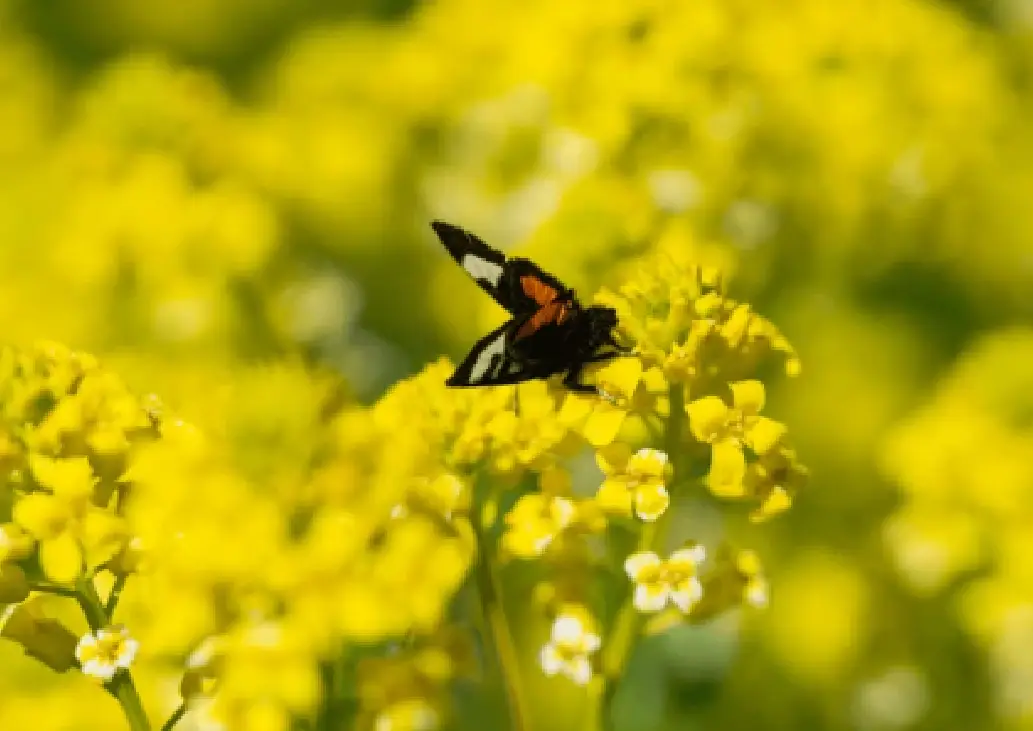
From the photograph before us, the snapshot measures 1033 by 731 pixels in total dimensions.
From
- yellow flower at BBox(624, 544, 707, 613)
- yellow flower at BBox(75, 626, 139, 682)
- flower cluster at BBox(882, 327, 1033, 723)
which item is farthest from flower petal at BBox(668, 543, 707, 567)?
flower cluster at BBox(882, 327, 1033, 723)

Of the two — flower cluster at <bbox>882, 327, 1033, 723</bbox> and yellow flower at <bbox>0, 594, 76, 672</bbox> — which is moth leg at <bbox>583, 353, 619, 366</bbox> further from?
flower cluster at <bbox>882, 327, 1033, 723</bbox>

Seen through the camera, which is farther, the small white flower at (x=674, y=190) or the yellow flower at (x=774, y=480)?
the small white flower at (x=674, y=190)

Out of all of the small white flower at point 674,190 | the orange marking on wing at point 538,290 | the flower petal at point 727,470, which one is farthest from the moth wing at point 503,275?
the small white flower at point 674,190

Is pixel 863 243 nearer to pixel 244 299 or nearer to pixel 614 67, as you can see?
pixel 614 67

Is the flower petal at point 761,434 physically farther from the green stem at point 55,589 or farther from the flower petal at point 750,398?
the green stem at point 55,589

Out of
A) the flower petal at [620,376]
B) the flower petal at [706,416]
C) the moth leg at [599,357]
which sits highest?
the moth leg at [599,357]

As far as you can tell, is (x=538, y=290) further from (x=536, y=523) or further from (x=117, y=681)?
(x=117, y=681)
